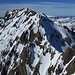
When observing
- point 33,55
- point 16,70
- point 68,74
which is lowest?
point 16,70

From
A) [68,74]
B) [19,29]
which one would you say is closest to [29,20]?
[19,29]

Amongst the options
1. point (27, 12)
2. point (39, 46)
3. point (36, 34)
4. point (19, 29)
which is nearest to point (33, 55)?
point (39, 46)

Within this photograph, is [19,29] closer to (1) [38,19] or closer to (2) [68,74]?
(1) [38,19]

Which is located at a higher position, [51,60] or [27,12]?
[27,12]

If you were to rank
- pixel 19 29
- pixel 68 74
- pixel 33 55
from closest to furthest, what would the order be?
pixel 68 74
pixel 33 55
pixel 19 29

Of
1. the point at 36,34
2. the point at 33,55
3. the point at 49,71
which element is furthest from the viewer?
the point at 36,34

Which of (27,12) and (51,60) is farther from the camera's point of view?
(27,12)
